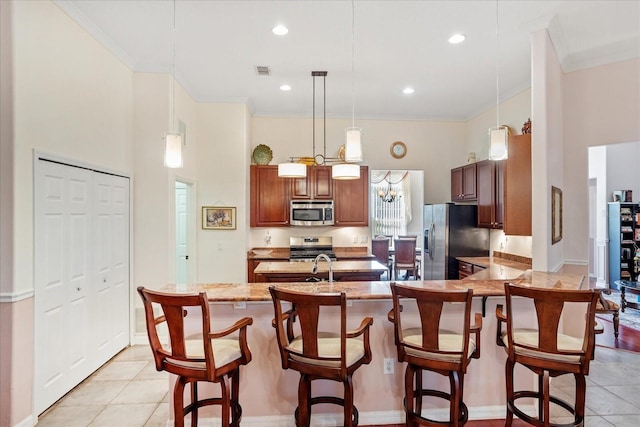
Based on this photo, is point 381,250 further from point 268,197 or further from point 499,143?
point 499,143

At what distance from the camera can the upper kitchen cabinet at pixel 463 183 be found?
523 centimetres

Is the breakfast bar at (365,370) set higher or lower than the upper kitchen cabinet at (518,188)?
lower

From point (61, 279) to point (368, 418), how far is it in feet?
8.75

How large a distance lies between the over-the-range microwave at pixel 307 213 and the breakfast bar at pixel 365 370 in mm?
3149

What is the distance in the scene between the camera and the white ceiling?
2.94m

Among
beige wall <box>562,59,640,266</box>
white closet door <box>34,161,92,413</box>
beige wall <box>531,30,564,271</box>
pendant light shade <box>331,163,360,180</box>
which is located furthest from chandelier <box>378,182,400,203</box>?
white closet door <box>34,161,92,413</box>

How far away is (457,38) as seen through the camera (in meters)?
3.42

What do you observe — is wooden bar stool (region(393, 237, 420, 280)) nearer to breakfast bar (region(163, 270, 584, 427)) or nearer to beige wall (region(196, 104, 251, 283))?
beige wall (region(196, 104, 251, 283))

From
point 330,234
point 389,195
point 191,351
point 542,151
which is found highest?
point 542,151

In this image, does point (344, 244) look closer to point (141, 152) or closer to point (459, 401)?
point (141, 152)

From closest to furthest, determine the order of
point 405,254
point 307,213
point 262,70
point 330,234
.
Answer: point 262,70 → point 307,213 → point 405,254 → point 330,234

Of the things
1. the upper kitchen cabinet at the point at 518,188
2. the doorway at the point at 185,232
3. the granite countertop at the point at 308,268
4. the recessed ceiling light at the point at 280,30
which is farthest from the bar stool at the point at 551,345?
the doorway at the point at 185,232

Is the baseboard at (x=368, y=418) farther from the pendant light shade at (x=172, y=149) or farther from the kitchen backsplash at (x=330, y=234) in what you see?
the kitchen backsplash at (x=330, y=234)

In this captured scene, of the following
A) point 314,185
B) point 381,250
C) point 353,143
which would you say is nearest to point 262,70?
point 353,143
